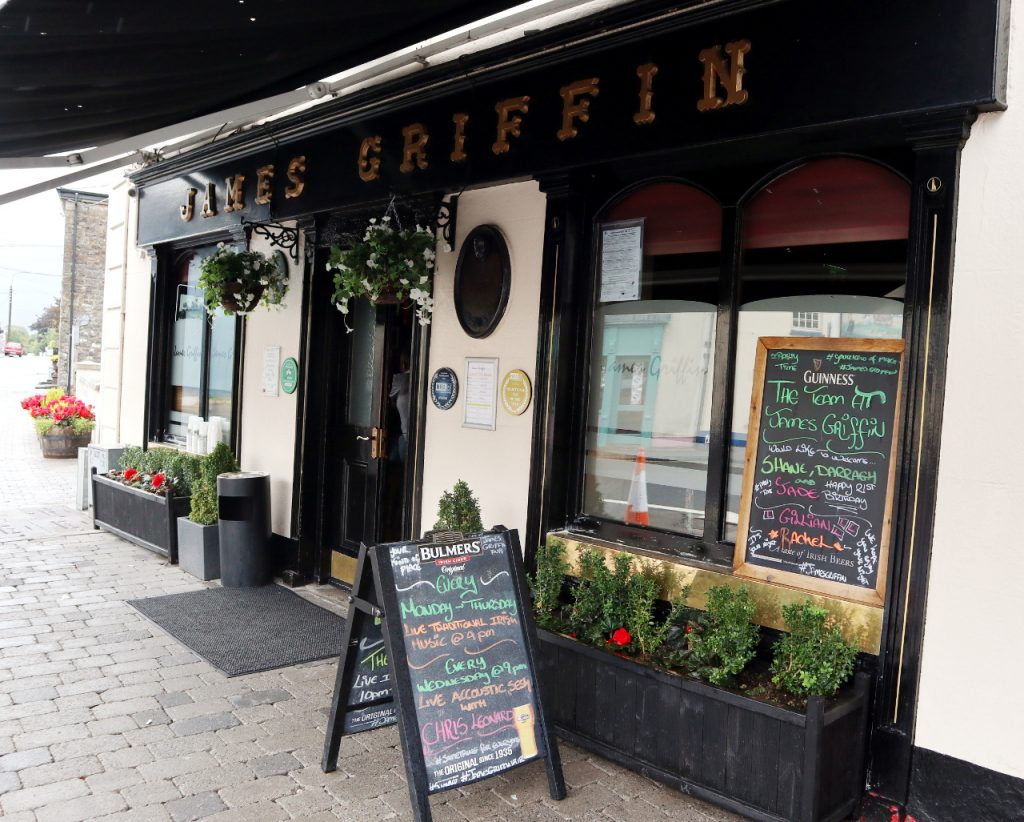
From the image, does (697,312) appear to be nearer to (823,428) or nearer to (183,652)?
(823,428)

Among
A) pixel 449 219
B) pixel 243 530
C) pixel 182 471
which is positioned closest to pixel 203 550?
pixel 243 530

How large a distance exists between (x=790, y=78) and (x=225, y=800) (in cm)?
387

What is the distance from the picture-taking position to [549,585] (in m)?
4.25

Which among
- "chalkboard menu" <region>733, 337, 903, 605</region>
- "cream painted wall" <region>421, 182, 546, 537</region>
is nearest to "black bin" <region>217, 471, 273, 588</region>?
"cream painted wall" <region>421, 182, 546, 537</region>

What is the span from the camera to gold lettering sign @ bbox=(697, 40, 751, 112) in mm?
3695

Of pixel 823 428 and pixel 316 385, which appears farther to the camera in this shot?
pixel 316 385

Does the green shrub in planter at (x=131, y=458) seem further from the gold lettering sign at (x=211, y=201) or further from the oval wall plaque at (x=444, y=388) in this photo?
the oval wall plaque at (x=444, y=388)

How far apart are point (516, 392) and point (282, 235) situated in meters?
3.16

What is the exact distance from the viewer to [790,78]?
140 inches

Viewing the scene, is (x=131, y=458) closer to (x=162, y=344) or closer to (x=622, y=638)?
(x=162, y=344)

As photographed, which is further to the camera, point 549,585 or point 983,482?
point 549,585

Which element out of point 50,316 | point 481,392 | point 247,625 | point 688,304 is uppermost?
point 50,316

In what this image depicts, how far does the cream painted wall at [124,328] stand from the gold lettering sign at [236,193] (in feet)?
7.69

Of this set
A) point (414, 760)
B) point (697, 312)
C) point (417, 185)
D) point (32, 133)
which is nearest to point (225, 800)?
point (414, 760)
